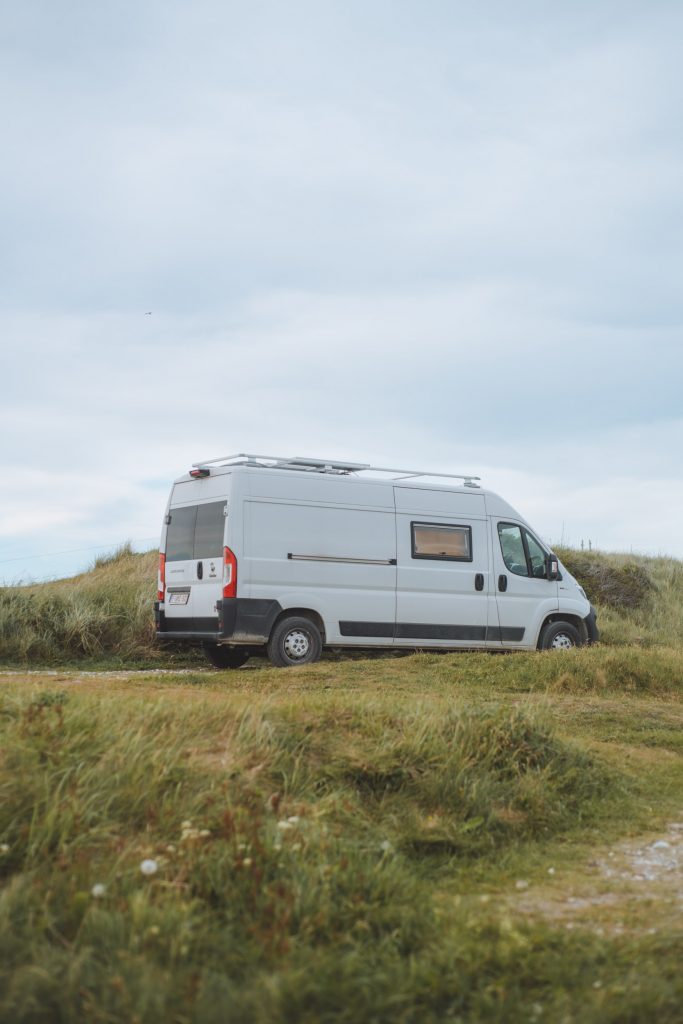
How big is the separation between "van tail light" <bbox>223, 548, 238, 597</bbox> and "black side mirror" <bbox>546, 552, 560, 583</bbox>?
16.3 ft

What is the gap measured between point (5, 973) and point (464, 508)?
1186 cm

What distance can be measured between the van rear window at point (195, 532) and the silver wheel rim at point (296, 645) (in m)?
1.42

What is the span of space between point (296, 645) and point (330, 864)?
9047 mm

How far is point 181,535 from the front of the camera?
13750mm

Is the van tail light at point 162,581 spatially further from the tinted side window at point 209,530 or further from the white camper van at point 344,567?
the tinted side window at point 209,530

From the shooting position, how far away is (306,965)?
11.2 feet

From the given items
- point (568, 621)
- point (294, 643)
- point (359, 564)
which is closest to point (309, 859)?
point (294, 643)

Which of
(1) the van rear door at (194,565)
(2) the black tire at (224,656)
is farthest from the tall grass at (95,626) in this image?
(1) the van rear door at (194,565)

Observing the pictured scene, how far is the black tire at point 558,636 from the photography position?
15.2m

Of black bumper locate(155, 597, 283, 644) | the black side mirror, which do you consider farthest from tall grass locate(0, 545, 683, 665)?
the black side mirror

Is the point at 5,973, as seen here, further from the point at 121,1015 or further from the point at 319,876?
the point at 319,876

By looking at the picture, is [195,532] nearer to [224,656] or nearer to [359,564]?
[224,656]

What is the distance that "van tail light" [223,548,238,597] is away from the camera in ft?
41.7

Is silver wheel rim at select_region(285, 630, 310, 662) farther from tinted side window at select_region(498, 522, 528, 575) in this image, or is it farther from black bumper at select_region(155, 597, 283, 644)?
tinted side window at select_region(498, 522, 528, 575)
